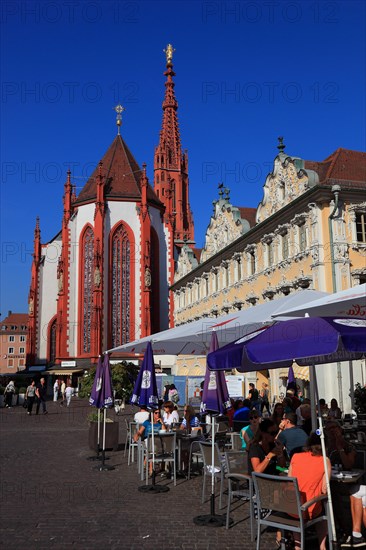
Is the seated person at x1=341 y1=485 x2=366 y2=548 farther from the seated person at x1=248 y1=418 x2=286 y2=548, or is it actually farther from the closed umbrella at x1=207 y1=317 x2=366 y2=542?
the seated person at x1=248 y1=418 x2=286 y2=548

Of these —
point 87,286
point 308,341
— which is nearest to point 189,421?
point 308,341

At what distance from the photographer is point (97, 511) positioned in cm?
749

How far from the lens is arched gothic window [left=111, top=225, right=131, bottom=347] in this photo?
52.8 m

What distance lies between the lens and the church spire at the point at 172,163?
8919 cm

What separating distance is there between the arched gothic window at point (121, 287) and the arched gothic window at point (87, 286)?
2.24 metres

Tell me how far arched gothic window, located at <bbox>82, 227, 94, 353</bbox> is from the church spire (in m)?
33.8

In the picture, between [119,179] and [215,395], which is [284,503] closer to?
[215,395]

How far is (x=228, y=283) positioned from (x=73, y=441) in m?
19.6

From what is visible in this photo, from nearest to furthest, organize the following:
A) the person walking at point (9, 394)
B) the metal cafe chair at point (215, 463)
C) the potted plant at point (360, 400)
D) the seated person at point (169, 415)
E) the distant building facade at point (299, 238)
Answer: the metal cafe chair at point (215, 463)
the seated person at point (169, 415)
the potted plant at point (360, 400)
the distant building facade at point (299, 238)
the person walking at point (9, 394)

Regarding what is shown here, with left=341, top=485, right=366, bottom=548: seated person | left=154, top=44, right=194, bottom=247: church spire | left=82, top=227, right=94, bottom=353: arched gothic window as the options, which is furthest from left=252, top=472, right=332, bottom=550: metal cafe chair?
left=154, top=44, right=194, bottom=247: church spire

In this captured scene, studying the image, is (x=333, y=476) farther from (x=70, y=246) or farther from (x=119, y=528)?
(x=70, y=246)

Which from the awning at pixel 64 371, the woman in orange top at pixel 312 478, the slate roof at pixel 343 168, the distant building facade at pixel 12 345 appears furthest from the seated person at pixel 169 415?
Answer: the distant building facade at pixel 12 345

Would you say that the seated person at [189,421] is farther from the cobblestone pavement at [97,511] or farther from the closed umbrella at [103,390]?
the closed umbrella at [103,390]

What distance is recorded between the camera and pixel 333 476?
6074 millimetres
